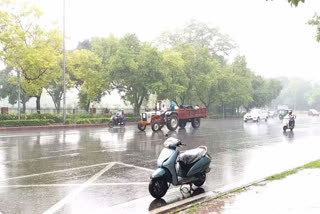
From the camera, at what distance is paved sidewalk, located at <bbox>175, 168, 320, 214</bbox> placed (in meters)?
5.20

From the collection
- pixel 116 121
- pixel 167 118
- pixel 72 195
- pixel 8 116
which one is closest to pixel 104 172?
pixel 72 195

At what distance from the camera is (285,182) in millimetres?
6984

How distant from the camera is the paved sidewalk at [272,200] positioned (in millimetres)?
5199

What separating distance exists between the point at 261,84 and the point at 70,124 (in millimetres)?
43807

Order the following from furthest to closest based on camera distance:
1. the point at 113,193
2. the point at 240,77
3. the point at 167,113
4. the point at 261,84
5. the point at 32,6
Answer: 1. the point at 261,84
2. the point at 240,77
3. the point at 32,6
4. the point at 167,113
5. the point at 113,193

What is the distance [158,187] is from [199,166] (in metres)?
1.16

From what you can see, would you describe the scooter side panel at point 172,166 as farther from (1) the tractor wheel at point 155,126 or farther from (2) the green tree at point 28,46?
(2) the green tree at point 28,46

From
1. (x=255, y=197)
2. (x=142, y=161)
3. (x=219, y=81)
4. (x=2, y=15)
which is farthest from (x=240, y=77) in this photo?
(x=255, y=197)

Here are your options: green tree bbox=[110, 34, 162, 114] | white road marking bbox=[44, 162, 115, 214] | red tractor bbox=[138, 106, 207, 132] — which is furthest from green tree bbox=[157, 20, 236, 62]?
white road marking bbox=[44, 162, 115, 214]

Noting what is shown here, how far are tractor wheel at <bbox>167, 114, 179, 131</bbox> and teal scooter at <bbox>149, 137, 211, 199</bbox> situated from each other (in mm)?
13472

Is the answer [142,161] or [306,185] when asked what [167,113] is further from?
[306,185]

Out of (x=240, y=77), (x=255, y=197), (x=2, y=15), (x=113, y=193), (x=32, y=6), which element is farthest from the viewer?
(x=240, y=77)

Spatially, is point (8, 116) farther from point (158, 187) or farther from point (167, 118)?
point (158, 187)

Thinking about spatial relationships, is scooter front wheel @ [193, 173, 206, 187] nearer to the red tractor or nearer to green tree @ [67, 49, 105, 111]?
the red tractor
